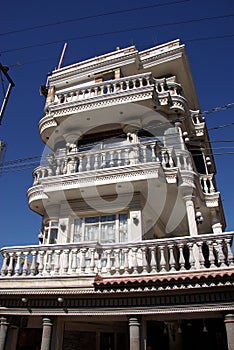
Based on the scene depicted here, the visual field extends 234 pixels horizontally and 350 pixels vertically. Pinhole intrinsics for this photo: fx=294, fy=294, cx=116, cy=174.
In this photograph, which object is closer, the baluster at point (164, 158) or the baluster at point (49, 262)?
the baluster at point (49, 262)

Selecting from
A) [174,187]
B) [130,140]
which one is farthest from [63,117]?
[174,187]

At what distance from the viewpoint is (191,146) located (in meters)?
14.5

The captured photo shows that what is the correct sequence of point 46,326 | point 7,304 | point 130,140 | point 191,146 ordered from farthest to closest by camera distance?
point 191,146
point 130,140
point 7,304
point 46,326

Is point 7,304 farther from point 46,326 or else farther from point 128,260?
point 128,260

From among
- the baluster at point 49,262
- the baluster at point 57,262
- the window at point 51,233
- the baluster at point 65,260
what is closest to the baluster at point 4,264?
the baluster at point 49,262

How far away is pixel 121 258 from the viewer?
7965 mm

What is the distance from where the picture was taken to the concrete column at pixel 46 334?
732 cm

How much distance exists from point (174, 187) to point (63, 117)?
243 inches

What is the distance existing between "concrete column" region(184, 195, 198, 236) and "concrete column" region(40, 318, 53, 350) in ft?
16.7

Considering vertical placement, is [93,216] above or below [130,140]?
below

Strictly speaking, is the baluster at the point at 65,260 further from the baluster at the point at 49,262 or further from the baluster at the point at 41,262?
the baluster at the point at 41,262

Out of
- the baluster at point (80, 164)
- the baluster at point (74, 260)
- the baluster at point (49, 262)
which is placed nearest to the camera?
the baluster at point (74, 260)

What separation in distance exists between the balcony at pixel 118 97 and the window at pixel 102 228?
4.94 metres

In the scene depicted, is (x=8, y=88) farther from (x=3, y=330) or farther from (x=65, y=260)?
(x=3, y=330)
